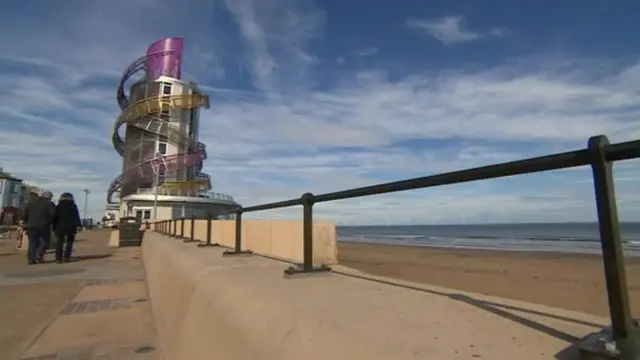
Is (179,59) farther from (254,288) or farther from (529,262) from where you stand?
(254,288)

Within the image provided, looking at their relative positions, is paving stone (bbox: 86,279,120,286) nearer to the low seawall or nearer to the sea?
the low seawall

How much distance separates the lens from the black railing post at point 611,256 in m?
1.22

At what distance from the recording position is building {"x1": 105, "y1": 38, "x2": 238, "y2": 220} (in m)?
42.6

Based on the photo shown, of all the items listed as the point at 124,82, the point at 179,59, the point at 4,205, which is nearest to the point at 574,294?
the point at 179,59

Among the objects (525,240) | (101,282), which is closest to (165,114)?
(525,240)

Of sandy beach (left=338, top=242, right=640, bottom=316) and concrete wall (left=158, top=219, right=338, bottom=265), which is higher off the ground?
concrete wall (left=158, top=219, right=338, bottom=265)

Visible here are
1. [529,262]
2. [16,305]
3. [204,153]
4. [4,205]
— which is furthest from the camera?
[4,205]

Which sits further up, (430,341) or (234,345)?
(430,341)

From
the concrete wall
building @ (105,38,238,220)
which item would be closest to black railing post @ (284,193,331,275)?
the concrete wall

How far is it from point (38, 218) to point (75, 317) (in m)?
6.40

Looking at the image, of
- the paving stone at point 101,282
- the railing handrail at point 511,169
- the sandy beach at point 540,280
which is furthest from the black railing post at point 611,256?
the paving stone at point 101,282

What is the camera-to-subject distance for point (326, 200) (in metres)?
3.23

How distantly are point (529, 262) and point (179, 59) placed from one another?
141 ft

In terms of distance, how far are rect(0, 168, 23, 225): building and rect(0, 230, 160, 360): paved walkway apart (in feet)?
220
